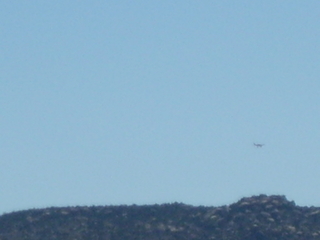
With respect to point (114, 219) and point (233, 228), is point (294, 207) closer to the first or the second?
point (233, 228)

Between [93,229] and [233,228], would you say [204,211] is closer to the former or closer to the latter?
[233,228]

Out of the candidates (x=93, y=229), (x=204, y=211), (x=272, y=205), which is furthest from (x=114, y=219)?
(x=272, y=205)

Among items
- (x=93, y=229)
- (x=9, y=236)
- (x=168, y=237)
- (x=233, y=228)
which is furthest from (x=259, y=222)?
(x=9, y=236)

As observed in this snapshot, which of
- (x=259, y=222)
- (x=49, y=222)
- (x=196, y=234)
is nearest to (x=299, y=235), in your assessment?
(x=259, y=222)

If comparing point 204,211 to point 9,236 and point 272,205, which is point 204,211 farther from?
point 9,236

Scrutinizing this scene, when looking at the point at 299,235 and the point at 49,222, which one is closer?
the point at 299,235
